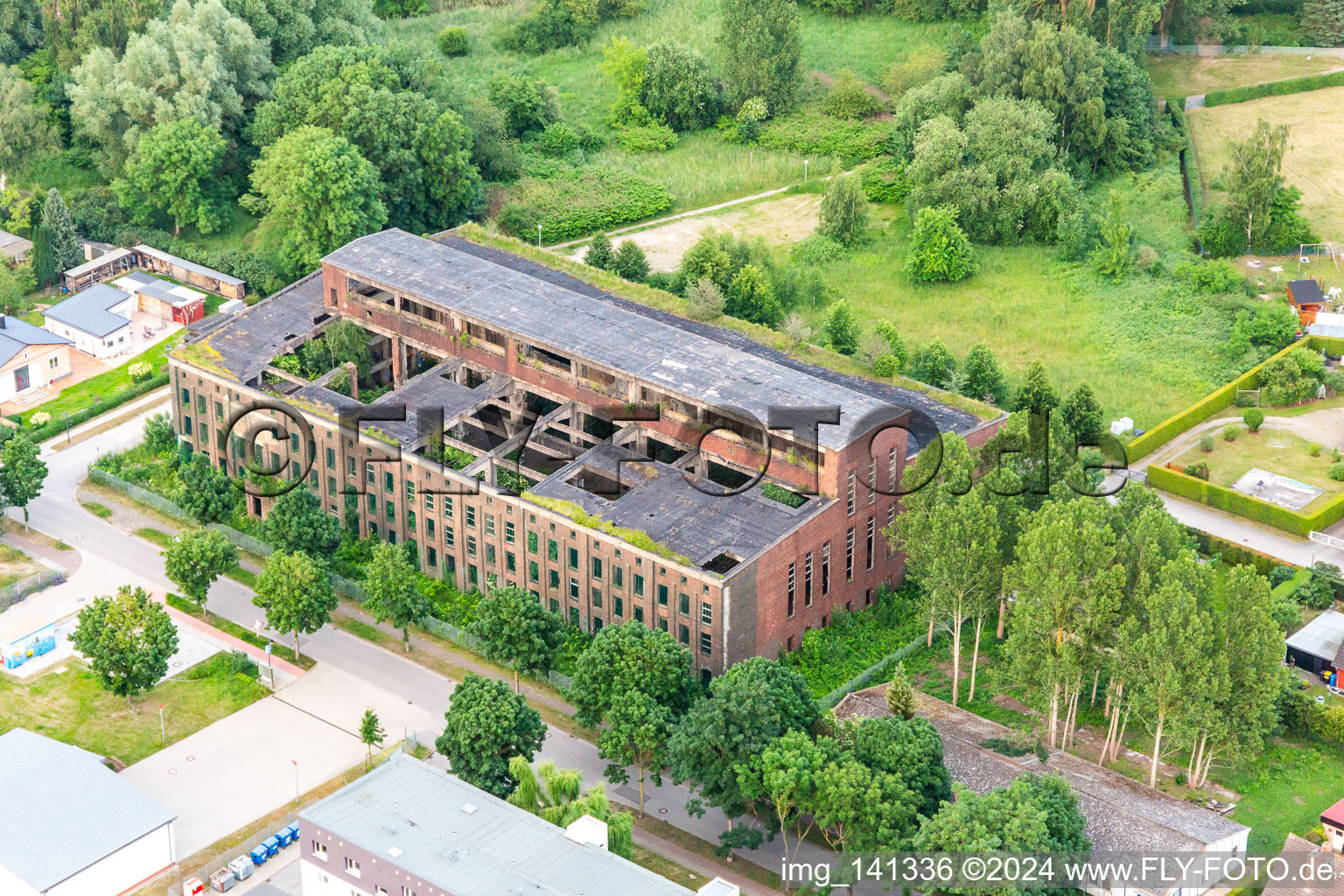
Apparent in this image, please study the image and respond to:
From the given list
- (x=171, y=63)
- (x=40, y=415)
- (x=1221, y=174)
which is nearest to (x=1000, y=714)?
(x=40, y=415)

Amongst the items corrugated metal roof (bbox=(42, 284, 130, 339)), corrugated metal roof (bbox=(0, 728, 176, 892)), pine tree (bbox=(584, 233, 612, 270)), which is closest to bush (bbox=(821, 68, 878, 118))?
pine tree (bbox=(584, 233, 612, 270))

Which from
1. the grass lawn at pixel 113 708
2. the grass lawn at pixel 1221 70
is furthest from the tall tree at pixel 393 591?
the grass lawn at pixel 1221 70

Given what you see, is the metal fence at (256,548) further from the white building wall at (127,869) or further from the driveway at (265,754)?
the white building wall at (127,869)

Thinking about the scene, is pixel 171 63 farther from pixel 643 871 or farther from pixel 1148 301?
pixel 643 871

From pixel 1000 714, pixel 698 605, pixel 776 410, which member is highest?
pixel 776 410

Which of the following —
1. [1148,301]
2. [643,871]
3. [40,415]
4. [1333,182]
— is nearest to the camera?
[643,871]

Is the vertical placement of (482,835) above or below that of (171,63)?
below

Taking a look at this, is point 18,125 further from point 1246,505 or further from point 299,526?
point 1246,505

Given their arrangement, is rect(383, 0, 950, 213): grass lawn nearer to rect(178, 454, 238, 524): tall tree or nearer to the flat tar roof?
the flat tar roof
